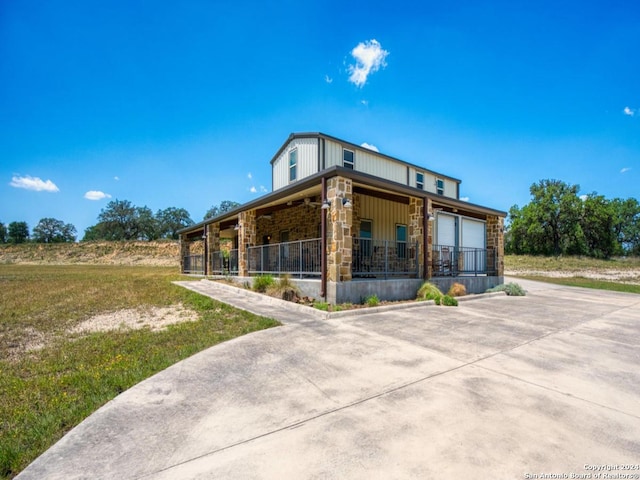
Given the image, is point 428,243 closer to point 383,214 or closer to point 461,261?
point 383,214

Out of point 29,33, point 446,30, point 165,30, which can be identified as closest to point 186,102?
point 165,30

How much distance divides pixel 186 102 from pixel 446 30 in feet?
47.2

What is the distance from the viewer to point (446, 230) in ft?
41.3

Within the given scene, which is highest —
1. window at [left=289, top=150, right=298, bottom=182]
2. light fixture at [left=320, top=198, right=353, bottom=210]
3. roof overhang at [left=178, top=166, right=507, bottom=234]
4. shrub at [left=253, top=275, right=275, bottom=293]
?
window at [left=289, top=150, right=298, bottom=182]

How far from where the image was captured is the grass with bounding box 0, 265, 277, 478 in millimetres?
2553

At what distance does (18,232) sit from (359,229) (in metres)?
108

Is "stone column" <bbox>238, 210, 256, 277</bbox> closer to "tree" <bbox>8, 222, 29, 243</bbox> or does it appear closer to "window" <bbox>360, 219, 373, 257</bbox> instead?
"window" <bbox>360, 219, 373, 257</bbox>

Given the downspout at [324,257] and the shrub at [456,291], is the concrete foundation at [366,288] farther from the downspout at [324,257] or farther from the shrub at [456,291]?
the shrub at [456,291]

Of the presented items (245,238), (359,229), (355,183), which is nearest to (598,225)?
(359,229)

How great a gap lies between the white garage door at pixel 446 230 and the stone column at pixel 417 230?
202cm

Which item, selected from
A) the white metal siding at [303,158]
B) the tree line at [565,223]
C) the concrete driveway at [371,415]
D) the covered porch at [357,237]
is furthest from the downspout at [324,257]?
the tree line at [565,223]

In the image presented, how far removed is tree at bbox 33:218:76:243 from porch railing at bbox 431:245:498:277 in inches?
4003

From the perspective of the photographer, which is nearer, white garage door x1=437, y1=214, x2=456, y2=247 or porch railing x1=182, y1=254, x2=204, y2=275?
white garage door x1=437, y1=214, x2=456, y2=247

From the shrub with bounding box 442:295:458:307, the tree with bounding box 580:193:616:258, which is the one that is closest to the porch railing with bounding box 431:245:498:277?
the shrub with bounding box 442:295:458:307
